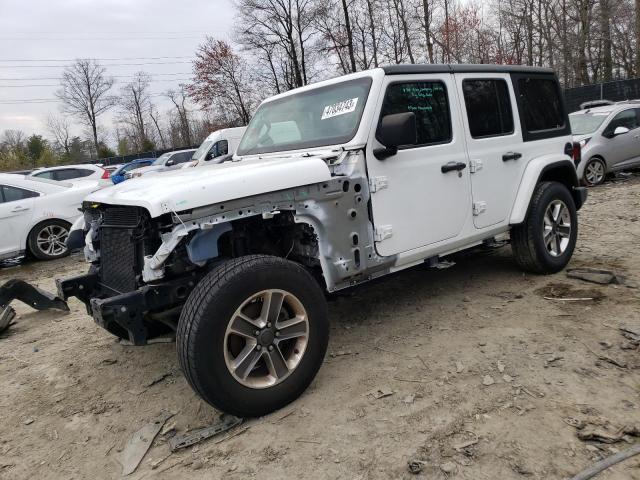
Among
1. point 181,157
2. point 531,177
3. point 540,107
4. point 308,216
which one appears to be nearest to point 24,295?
point 308,216

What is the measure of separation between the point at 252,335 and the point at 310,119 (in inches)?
74.3

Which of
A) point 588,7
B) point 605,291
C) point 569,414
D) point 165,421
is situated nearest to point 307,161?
point 165,421

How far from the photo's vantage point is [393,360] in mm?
3463

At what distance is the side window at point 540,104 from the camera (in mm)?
4648

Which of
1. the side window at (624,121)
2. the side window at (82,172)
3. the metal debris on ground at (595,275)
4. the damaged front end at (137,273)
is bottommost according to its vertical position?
the metal debris on ground at (595,275)

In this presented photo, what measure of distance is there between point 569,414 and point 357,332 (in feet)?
5.70

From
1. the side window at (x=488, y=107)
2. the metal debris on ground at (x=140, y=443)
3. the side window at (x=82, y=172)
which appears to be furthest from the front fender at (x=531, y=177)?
the side window at (x=82, y=172)

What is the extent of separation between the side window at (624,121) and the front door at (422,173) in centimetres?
790

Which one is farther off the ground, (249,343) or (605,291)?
(249,343)

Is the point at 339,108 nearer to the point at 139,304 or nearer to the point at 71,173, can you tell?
the point at 139,304

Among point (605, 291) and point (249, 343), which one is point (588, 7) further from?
point (249, 343)

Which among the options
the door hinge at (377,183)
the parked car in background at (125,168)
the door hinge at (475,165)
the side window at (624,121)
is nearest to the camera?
the door hinge at (377,183)

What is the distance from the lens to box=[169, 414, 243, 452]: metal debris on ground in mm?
2725

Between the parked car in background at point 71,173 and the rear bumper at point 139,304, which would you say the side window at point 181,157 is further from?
the rear bumper at point 139,304
